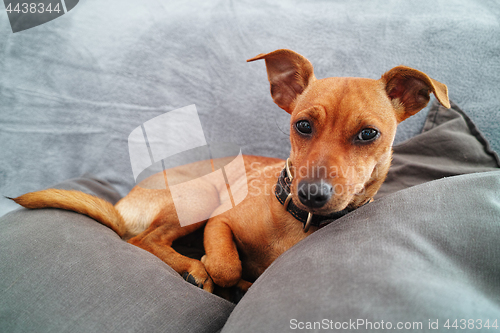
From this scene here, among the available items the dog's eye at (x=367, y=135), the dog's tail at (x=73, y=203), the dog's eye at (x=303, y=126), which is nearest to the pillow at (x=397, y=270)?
the dog's eye at (x=367, y=135)

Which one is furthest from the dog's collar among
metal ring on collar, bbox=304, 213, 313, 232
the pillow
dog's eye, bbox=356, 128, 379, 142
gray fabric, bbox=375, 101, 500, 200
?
gray fabric, bbox=375, 101, 500, 200

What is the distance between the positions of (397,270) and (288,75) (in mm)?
1207

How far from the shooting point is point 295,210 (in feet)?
4.67

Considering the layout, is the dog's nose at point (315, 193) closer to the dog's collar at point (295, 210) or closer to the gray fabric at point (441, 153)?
the dog's collar at point (295, 210)

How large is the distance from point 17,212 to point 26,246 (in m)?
0.37

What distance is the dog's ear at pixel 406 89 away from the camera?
1.38m

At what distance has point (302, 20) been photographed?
2.40m

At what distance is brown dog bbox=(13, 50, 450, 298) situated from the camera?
1.22 metres

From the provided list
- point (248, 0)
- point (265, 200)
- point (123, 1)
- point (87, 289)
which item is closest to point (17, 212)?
→ point (87, 289)

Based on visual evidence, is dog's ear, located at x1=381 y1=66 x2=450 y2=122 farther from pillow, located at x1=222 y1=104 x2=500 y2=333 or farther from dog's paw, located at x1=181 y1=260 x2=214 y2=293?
dog's paw, located at x1=181 y1=260 x2=214 y2=293

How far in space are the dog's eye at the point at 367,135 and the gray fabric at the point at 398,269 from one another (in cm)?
30

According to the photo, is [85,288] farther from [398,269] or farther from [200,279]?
[398,269]

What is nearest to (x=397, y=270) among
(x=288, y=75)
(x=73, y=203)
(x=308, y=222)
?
(x=308, y=222)

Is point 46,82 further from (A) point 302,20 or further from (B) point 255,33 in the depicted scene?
(A) point 302,20
